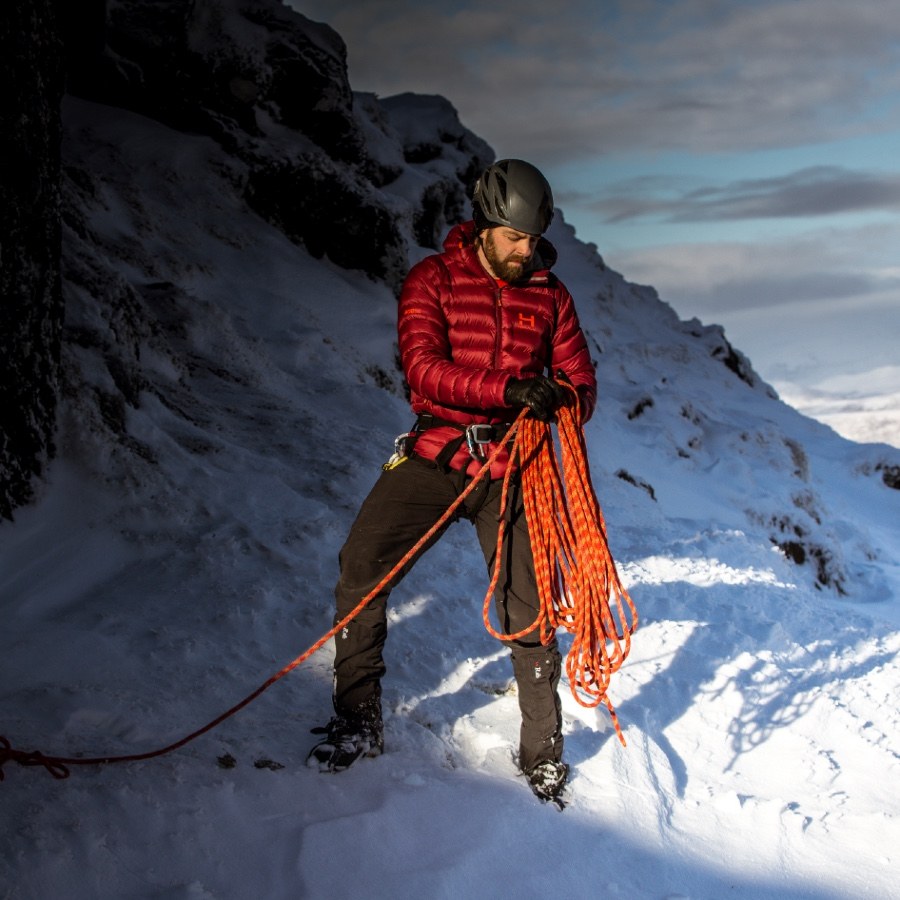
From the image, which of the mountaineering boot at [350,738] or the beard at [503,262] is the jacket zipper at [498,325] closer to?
the beard at [503,262]

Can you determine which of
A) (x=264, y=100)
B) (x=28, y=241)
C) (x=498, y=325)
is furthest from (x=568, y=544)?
(x=264, y=100)

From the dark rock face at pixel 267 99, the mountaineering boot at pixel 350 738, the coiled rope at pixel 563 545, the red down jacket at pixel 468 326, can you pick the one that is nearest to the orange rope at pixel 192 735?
the coiled rope at pixel 563 545

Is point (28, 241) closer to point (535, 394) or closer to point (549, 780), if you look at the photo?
point (535, 394)

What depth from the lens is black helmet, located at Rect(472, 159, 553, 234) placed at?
138 inches

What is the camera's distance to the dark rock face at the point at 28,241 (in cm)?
507

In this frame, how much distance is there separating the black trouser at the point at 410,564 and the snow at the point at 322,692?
1.13 ft

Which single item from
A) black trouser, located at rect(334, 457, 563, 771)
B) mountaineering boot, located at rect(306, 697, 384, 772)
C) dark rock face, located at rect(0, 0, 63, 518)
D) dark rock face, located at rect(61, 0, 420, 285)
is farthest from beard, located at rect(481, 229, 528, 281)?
dark rock face, located at rect(61, 0, 420, 285)

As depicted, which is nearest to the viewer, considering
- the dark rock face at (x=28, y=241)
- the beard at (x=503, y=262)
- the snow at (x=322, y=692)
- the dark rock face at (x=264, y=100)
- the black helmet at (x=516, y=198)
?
the snow at (x=322, y=692)

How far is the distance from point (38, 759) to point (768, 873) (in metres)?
2.86

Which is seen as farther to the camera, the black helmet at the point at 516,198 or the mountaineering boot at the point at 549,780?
the mountaineering boot at the point at 549,780

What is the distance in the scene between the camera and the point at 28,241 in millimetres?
5293

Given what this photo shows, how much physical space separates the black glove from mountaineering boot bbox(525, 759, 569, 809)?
1524 millimetres

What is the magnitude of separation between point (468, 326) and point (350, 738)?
1.80 m

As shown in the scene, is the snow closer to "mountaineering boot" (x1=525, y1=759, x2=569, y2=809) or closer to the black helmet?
"mountaineering boot" (x1=525, y1=759, x2=569, y2=809)
